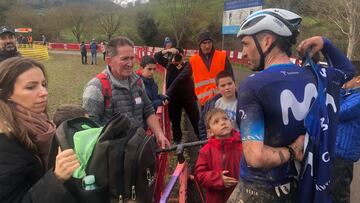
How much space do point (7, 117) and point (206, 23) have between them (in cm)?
4197

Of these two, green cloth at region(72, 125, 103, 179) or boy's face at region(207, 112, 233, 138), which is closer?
green cloth at region(72, 125, 103, 179)

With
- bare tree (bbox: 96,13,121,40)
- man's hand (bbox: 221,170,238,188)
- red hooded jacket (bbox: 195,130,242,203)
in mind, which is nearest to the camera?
man's hand (bbox: 221,170,238,188)

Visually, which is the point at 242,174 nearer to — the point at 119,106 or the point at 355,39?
the point at 119,106

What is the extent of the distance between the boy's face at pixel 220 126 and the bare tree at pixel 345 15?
26.2 metres

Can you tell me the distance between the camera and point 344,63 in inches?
102

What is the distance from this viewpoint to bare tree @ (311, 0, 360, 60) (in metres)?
27.8

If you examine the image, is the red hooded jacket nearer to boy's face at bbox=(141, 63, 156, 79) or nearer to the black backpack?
the black backpack

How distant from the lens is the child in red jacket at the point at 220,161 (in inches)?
125

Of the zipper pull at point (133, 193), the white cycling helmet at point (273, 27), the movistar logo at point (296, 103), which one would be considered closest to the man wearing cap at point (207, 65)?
the white cycling helmet at point (273, 27)

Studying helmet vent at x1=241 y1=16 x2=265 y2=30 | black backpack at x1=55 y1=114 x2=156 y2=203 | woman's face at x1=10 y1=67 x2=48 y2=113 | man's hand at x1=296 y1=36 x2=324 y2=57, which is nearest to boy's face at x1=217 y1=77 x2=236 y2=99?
man's hand at x1=296 y1=36 x2=324 y2=57

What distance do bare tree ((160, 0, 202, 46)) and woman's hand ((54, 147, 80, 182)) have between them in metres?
39.9

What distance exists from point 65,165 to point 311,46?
1.72m

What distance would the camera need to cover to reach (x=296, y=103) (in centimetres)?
204

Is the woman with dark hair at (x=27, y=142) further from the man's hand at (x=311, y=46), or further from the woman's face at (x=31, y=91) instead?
the man's hand at (x=311, y=46)
